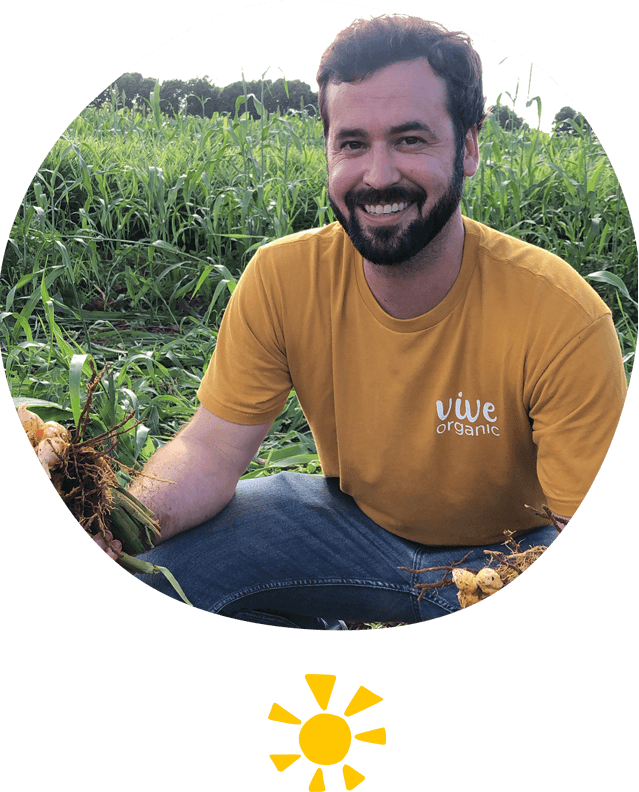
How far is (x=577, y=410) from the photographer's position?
0.91 metres

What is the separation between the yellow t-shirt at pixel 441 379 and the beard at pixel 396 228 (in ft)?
0.19

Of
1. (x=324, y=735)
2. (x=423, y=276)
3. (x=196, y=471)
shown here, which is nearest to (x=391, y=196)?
(x=423, y=276)

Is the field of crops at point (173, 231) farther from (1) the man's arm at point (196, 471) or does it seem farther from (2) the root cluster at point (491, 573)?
(2) the root cluster at point (491, 573)

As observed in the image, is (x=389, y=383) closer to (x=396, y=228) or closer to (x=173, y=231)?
(x=396, y=228)

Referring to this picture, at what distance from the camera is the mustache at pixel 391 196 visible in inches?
35.0

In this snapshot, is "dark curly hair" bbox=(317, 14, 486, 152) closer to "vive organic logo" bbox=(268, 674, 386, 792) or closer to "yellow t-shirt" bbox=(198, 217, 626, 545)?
"yellow t-shirt" bbox=(198, 217, 626, 545)

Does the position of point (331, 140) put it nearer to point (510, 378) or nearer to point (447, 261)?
point (447, 261)

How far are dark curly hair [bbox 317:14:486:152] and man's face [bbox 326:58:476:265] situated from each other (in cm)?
1

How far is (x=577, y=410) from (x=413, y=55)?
1.60ft

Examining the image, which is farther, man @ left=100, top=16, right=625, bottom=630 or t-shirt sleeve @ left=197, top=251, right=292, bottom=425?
t-shirt sleeve @ left=197, top=251, right=292, bottom=425

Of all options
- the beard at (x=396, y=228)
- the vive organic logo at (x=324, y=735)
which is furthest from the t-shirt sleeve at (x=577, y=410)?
the vive organic logo at (x=324, y=735)

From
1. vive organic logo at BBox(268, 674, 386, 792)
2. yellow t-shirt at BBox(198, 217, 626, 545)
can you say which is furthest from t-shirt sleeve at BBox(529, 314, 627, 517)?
vive organic logo at BBox(268, 674, 386, 792)

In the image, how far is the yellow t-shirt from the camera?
35.8 inches

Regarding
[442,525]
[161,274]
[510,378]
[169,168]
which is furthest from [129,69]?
[442,525]
